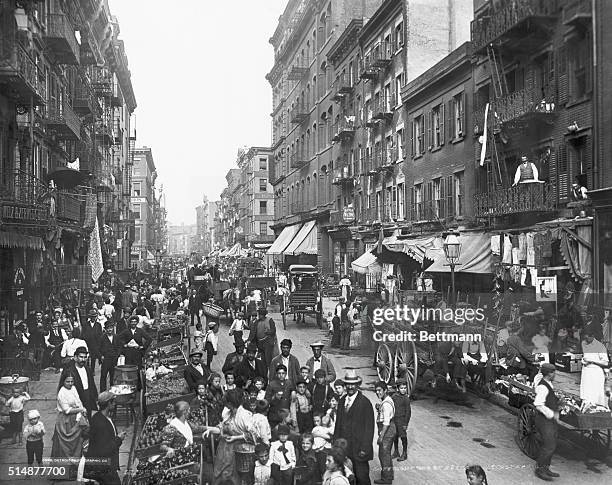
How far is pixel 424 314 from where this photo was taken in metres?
14.9

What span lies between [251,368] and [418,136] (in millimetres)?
20736

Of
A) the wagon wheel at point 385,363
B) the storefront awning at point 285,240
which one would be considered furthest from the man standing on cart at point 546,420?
the storefront awning at point 285,240

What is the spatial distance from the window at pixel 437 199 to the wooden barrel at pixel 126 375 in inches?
704

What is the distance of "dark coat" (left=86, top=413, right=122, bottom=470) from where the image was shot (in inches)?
301

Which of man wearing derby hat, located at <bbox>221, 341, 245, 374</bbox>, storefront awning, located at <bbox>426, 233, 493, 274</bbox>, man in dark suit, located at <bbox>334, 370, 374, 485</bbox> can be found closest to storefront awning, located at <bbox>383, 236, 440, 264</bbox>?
storefront awning, located at <bbox>426, 233, 493, 274</bbox>

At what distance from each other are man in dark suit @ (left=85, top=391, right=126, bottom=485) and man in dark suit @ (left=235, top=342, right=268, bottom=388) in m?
3.93

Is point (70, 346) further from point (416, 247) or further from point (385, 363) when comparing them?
point (416, 247)

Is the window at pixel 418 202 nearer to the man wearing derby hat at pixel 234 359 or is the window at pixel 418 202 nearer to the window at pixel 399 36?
the window at pixel 399 36

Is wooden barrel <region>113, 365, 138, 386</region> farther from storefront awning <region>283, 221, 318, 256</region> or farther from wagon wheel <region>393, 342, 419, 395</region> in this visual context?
storefront awning <region>283, 221, 318, 256</region>

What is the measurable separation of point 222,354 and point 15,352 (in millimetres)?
7014

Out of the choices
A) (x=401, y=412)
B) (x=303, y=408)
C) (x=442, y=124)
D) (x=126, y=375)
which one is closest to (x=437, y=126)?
(x=442, y=124)

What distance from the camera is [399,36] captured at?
34.7 m

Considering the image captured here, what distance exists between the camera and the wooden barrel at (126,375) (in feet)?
40.8

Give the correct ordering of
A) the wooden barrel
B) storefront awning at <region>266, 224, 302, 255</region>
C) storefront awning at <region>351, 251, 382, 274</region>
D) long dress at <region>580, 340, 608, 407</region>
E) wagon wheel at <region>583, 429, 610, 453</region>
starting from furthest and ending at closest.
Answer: storefront awning at <region>266, 224, 302, 255</region> → storefront awning at <region>351, 251, 382, 274</region> → the wooden barrel → long dress at <region>580, 340, 608, 407</region> → wagon wheel at <region>583, 429, 610, 453</region>
